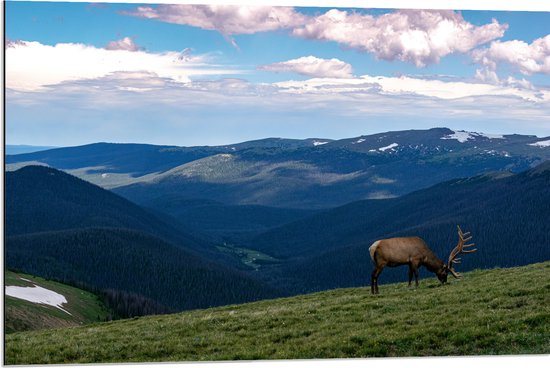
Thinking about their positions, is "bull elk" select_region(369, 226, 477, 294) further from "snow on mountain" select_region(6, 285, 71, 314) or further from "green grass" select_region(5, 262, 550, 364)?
"snow on mountain" select_region(6, 285, 71, 314)

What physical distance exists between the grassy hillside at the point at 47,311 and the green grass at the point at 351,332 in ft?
95.4

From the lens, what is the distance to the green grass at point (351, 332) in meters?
27.9

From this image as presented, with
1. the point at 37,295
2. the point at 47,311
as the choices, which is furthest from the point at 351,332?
the point at 37,295

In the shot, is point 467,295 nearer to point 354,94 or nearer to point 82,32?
point 82,32

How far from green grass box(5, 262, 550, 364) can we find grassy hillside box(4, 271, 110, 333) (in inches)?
1145

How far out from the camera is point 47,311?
245 feet

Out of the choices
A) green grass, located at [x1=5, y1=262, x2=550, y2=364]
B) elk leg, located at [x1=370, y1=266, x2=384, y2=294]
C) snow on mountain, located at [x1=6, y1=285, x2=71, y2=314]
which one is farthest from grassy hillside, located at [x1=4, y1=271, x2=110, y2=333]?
elk leg, located at [x1=370, y1=266, x2=384, y2=294]

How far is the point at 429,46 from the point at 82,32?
26.5 m

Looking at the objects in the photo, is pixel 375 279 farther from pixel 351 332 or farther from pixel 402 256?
pixel 351 332

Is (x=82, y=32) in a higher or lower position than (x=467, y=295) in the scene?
higher

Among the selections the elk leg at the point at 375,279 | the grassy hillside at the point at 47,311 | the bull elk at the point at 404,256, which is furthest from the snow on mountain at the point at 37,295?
the bull elk at the point at 404,256

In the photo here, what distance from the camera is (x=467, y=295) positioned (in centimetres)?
3400

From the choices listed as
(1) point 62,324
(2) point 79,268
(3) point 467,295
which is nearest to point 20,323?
(1) point 62,324

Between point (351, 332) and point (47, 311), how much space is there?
2078 inches
